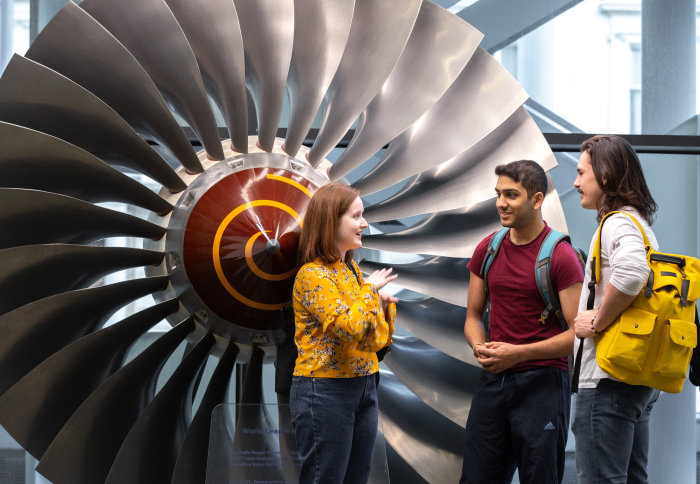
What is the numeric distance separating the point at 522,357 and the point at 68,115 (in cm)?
153

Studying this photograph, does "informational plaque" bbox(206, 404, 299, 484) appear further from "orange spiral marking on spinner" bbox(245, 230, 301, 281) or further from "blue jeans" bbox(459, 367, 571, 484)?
"blue jeans" bbox(459, 367, 571, 484)

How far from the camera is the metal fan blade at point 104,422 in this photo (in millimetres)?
2275

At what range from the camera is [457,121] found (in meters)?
2.75

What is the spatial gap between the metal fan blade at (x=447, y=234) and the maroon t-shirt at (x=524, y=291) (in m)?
0.17

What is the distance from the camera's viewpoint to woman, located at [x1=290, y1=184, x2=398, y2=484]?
2232 millimetres

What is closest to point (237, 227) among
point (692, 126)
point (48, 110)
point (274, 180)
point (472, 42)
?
point (274, 180)

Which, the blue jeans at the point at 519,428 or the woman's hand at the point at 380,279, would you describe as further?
the blue jeans at the point at 519,428

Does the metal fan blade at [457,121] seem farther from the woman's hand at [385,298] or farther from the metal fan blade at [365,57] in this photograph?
the woman's hand at [385,298]

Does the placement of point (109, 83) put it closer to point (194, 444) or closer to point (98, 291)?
point (98, 291)

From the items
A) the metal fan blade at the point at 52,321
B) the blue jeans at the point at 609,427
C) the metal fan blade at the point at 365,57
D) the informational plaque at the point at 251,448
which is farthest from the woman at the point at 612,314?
the metal fan blade at the point at 52,321

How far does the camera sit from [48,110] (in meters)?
2.30

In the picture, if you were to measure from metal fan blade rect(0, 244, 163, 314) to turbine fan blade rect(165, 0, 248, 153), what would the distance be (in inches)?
19.8

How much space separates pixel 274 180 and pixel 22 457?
7.24 feet

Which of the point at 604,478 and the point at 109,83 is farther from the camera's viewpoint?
the point at 109,83
